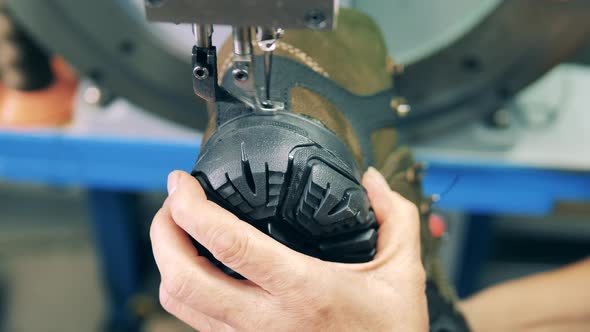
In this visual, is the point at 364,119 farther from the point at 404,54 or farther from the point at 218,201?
the point at 404,54

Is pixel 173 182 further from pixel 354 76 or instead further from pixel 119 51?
pixel 119 51

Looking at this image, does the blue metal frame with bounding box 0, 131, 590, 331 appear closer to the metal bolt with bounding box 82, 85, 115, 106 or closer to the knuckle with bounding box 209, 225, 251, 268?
the metal bolt with bounding box 82, 85, 115, 106

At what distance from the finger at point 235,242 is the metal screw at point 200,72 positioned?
0.07 metres

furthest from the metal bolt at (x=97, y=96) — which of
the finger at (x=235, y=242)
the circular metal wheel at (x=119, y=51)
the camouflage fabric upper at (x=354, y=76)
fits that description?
the finger at (x=235, y=242)

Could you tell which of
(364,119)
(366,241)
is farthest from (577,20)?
(366,241)

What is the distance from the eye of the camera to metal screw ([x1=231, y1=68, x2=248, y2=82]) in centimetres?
37

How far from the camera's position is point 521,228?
1454 millimetres

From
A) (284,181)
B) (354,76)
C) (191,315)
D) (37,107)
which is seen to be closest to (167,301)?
(191,315)

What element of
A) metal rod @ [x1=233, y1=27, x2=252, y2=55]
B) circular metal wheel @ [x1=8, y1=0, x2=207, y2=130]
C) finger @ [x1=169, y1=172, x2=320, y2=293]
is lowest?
circular metal wheel @ [x1=8, y1=0, x2=207, y2=130]

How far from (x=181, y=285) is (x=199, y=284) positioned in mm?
12

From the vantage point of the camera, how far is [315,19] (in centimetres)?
32

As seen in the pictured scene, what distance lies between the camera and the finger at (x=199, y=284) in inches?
15.2

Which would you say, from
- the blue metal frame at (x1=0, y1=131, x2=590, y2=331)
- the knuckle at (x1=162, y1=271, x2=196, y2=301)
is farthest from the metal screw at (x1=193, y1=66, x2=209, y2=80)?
the blue metal frame at (x1=0, y1=131, x2=590, y2=331)

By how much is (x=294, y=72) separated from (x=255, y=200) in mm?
132
